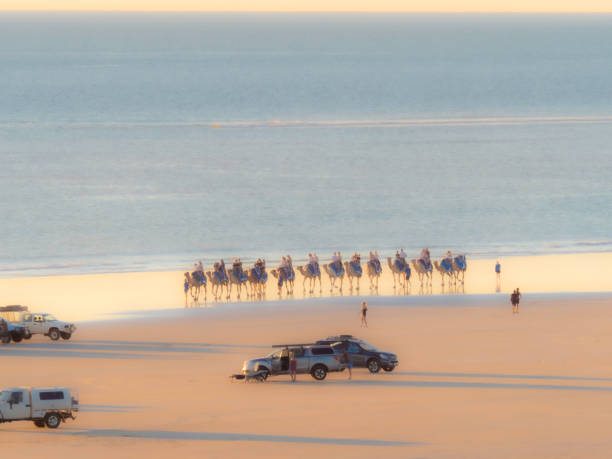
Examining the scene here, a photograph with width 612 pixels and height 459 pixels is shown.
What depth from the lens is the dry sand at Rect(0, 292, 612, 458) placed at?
23125mm

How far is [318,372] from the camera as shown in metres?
28.3

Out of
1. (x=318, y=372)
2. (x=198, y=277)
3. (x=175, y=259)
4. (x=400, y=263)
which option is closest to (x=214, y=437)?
(x=318, y=372)

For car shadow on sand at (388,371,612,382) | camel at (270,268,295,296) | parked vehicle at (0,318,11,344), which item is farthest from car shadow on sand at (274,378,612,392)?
camel at (270,268,295,296)

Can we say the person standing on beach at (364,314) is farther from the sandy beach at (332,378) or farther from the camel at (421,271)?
the camel at (421,271)

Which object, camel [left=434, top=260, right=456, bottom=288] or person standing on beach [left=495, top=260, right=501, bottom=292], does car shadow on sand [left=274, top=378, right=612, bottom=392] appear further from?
person standing on beach [left=495, top=260, right=501, bottom=292]

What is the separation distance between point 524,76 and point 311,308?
166 meters

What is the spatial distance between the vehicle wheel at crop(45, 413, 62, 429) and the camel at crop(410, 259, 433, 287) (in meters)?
20.1

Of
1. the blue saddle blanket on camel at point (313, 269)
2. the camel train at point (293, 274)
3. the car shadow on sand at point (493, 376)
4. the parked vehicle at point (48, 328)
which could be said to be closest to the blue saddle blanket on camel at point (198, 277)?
the camel train at point (293, 274)

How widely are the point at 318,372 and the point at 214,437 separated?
16.9 feet

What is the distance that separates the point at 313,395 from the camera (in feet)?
87.9

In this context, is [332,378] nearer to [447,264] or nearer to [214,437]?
[214,437]

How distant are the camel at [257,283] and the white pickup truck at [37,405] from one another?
16.8 metres

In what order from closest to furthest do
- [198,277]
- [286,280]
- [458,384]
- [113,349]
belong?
[458,384], [113,349], [198,277], [286,280]

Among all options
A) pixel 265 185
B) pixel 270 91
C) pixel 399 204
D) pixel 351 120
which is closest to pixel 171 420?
pixel 399 204
